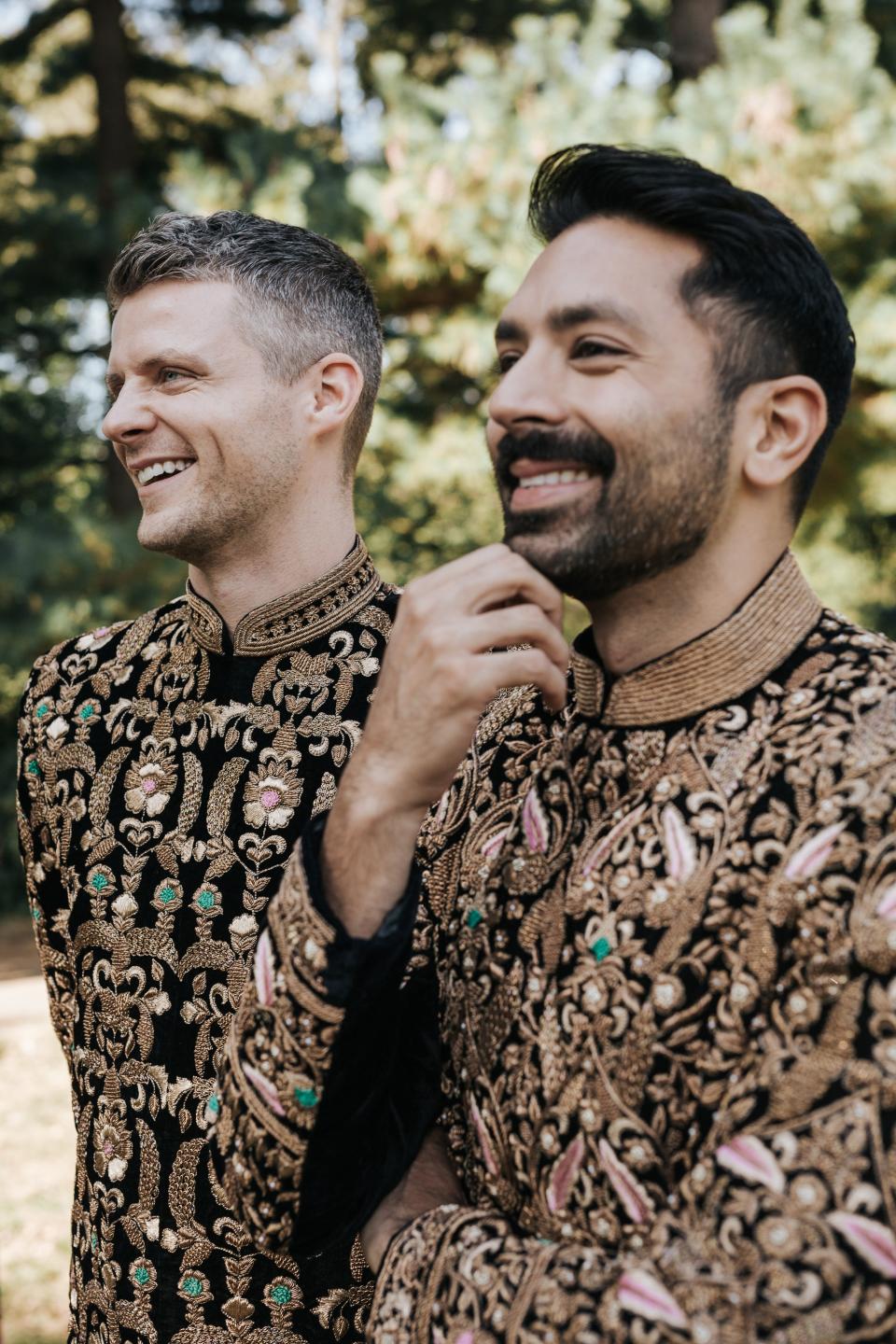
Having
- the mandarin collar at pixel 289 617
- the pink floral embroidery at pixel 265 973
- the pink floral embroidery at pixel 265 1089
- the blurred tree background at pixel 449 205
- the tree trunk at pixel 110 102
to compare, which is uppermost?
the tree trunk at pixel 110 102

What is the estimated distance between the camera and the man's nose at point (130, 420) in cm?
242

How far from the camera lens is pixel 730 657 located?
1.60 meters

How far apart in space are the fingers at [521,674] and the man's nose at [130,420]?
1083 millimetres

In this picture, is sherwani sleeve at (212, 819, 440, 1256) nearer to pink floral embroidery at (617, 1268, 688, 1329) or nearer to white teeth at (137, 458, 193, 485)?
pink floral embroidery at (617, 1268, 688, 1329)

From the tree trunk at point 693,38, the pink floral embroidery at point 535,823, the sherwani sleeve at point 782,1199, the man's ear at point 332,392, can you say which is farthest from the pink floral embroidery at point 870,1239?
the tree trunk at point 693,38

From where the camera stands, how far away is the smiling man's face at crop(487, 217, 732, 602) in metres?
1.58

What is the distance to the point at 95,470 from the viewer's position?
49.7 feet

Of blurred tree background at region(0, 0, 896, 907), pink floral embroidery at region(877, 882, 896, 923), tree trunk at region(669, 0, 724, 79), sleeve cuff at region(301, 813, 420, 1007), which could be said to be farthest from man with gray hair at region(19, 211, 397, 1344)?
tree trunk at region(669, 0, 724, 79)

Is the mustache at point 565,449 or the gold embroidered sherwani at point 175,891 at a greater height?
the mustache at point 565,449

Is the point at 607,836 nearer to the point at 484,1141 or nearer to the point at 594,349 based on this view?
the point at 484,1141

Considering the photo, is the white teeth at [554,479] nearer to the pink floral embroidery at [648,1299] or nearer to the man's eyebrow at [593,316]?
the man's eyebrow at [593,316]

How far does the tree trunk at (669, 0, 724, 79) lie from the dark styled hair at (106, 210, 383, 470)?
23.2 ft

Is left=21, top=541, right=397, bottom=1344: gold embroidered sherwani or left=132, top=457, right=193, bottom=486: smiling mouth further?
left=132, top=457, right=193, bottom=486: smiling mouth

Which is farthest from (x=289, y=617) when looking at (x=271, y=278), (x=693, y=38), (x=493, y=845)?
(x=693, y=38)
